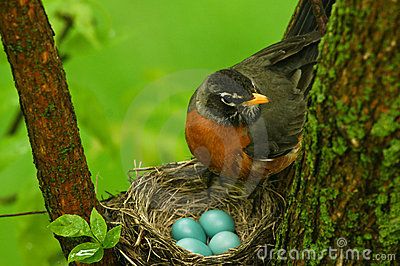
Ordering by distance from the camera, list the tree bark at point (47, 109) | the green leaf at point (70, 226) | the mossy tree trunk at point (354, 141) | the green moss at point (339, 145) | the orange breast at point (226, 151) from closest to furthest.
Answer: the mossy tree trunk at point (354, 141) < the green moss at point (339, 145) < the tree bark at point (47, 109) < the green leaf at point (70, 226) < the orange breast at point (226, 151)

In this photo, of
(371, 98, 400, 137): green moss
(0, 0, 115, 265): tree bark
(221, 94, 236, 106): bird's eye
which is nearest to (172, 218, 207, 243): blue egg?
(221, 94, 236, 106): bird's eye

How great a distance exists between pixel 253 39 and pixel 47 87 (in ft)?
12.7

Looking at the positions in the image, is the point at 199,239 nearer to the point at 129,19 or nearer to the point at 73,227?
the point at 73,227

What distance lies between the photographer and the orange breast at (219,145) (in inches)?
141

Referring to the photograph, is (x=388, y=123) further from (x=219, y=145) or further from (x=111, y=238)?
(x=219, y=145)

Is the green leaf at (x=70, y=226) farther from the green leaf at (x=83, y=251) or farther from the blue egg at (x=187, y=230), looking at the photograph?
the blue egg at (x=187, y=230)

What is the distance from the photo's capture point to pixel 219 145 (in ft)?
11.9

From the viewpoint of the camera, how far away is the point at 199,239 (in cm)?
349

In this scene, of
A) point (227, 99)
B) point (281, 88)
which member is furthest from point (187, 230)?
point (281, 88)

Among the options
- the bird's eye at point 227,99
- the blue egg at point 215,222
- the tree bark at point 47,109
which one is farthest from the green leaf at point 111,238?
the bird's eye at point 227,99

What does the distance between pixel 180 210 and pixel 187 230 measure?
392mm

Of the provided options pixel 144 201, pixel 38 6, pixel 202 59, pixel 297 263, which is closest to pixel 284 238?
pixel 297 263

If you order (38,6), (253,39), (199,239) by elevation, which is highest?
(38,6)

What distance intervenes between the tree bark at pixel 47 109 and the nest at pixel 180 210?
601 mm
